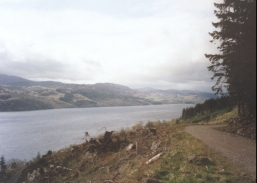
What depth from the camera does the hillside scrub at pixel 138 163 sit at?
33.9ft

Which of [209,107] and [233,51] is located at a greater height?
[233,51]

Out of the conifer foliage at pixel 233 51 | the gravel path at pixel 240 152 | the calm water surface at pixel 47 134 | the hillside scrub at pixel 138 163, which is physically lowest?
the calm water surface at pixel 47 134

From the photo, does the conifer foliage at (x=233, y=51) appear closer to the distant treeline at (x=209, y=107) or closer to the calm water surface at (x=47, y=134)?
the calm water surface at (x=47, y=134)

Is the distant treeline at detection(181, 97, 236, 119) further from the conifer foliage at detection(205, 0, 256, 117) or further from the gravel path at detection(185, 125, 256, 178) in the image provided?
the gravel path at detection(185, 125, 256, 178)

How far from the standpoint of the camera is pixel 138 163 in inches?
573

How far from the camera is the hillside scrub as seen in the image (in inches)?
407

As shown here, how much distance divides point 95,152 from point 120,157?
5.10m

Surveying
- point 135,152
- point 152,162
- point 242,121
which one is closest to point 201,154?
point 152,162

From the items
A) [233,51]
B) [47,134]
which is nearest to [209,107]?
[233,51]

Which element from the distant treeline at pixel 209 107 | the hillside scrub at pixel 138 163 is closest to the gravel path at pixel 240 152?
the hillside scrub at pixel 138 163

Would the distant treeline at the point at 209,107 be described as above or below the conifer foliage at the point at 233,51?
below

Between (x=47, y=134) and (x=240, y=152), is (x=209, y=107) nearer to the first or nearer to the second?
(x=240, y=152)

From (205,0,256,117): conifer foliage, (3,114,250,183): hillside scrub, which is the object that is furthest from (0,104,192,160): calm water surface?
(205,0,256,117): conifer foliage

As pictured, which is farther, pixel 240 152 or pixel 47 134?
pixel 47 134
